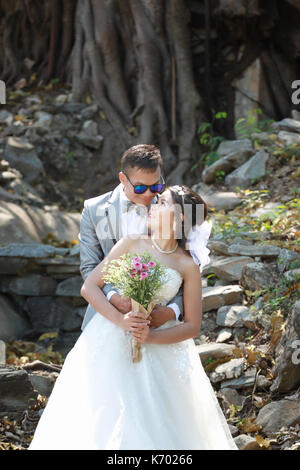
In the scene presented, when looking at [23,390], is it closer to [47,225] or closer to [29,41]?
[47,225]

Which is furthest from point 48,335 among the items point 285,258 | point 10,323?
point 285,258

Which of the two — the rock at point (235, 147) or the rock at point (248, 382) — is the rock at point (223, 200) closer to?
the rock at point (235, 147)

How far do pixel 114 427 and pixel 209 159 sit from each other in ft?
19.5

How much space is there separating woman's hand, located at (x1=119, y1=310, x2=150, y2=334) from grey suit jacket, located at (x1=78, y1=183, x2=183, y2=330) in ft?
2.40

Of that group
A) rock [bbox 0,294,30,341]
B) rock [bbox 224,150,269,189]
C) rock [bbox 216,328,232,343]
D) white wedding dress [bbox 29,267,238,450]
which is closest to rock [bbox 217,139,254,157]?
rock [bbox 224,150,269,189]

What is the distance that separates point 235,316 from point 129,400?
7.11ft

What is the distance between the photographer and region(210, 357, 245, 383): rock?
13.5 ft

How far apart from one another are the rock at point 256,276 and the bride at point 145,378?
1877 millimetres

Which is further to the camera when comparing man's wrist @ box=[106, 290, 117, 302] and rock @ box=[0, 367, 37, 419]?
rock @ box=[0, 367, 37, 419]

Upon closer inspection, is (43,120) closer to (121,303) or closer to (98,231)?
(98,231)

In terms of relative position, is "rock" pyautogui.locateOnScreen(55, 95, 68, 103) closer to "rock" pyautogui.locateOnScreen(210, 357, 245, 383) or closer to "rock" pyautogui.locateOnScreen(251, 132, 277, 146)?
"rock" pyautogui.locateOnScreen(251, 132, 277, 146)

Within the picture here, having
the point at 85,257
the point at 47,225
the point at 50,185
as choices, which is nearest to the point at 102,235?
the point at 85,257

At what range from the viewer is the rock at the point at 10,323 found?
5.88m

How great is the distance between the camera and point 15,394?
3.91 metres
